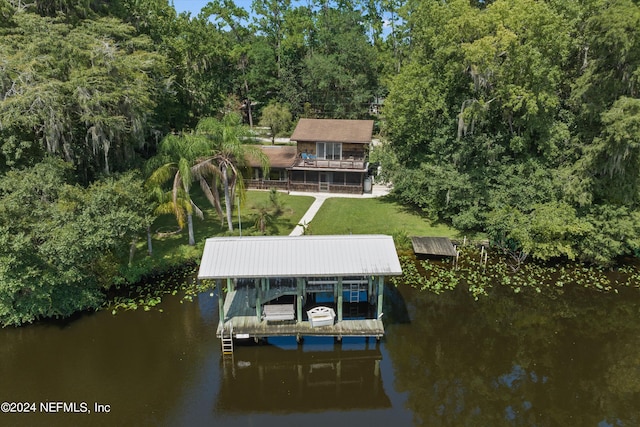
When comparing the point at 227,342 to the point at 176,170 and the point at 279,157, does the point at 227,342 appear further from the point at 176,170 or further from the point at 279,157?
the point at 279,157

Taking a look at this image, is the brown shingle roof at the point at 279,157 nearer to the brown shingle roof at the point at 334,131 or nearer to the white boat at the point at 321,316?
the brown shingle roof at the point at 334,131

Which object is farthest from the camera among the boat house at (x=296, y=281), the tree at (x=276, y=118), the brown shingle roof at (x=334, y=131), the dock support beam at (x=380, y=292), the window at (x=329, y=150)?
the tree at (x=276, y=118)

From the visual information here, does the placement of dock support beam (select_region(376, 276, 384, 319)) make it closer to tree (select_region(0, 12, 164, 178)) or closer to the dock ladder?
the dock ladder

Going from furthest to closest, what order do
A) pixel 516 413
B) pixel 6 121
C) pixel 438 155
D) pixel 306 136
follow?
pixel 306 136 < pixel 438 155 < pixel 6 121 < pixel 516 413

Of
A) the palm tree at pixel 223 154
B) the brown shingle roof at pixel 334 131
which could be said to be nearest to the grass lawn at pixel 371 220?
the brown shingle roof at pixel 334 131

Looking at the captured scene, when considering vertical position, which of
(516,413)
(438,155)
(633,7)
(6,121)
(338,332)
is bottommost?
(516,413)

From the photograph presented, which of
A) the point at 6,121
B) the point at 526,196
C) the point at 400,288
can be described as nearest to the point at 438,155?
the point at 526,196

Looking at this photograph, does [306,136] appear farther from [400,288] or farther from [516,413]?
[516,413]
